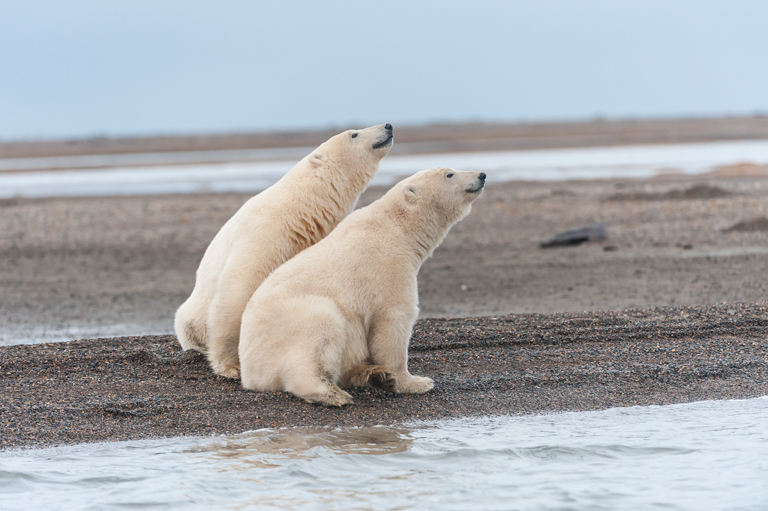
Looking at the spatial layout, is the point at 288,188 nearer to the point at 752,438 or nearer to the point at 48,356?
the point at 48,356

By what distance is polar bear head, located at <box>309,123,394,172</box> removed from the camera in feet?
21.1

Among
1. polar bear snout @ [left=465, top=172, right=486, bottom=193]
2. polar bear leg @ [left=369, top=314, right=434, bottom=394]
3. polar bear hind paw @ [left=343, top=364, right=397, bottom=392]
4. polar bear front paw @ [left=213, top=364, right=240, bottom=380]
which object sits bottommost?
polar bear front paw @ [left=213, top=364, right=240, bottom=380]

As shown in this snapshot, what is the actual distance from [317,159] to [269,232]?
751 mm

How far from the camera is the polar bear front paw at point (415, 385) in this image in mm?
5913

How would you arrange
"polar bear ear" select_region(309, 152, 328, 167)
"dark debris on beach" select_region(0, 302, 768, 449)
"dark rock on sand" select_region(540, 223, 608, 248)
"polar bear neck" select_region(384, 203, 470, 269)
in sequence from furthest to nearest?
"dark rock on sand" select_region(540, 223, 608, 248)
"polar bear ear" select_region(309, 152, 328, 167)
"polar bear neck" select_region(384, 203, 470, 269)
"dark debris on beach" select_region(0, 302, 768, 449)

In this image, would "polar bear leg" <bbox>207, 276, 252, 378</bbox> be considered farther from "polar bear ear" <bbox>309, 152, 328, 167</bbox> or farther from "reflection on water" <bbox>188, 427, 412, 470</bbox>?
"polar bear ear" <bbox>309, 152, 328, 167</bbox>

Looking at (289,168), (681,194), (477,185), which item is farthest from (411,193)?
(289,168)

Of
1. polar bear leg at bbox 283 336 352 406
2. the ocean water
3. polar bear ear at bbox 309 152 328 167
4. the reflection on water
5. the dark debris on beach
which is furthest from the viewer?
the ocean water

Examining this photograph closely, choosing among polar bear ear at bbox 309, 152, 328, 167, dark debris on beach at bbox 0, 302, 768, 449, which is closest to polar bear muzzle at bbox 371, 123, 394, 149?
polar bear ear at bbox 309, 152, 328, 167

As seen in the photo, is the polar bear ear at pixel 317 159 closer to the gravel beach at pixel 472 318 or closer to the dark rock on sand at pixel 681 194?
the gravel beach at pixel 472 318

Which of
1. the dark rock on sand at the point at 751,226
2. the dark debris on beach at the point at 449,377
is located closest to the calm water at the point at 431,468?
the dark debris on beach at the point at 449,377

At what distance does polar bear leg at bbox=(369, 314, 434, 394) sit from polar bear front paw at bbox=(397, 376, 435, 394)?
3 cm

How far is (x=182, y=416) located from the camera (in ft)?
18.5

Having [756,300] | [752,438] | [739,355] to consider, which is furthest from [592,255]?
[752,438]
